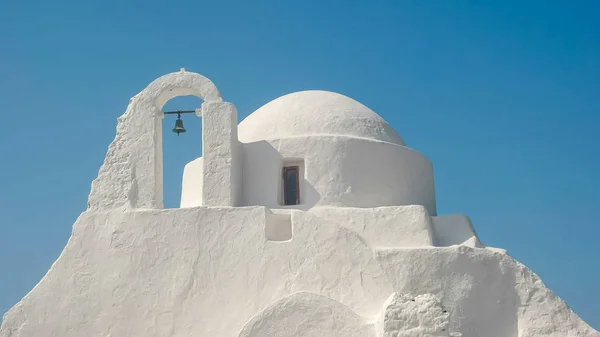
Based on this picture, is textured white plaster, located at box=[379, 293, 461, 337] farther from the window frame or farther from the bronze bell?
the bronze bell

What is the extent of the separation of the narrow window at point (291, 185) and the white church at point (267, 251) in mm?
32

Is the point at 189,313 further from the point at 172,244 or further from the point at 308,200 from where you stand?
the point at 308,200

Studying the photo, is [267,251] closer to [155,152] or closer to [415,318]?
[155,152]

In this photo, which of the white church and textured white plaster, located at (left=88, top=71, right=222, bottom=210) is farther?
textured white plaster, located at (left=88, top=71, right=222, bottom=210)

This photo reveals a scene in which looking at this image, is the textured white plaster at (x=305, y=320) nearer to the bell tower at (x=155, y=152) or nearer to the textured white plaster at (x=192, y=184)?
the bell tower at (x=155, y=152)

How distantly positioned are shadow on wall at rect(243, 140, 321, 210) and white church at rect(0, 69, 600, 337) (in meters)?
0.02

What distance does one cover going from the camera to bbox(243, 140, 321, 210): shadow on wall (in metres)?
15.1

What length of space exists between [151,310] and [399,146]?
563 centimetres

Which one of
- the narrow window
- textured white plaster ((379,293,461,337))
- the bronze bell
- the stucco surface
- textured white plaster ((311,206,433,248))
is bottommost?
textured white plaster ((379,293,461,337))

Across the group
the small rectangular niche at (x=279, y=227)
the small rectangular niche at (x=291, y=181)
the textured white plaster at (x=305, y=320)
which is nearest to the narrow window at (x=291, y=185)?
the small rectangular niche at (x=291, y=181)

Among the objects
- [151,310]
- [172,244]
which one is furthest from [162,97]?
[151,310]

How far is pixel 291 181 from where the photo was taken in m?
15.5

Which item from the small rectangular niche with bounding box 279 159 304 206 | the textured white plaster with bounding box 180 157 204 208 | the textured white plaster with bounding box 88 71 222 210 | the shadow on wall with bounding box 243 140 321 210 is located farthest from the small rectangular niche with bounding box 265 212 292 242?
the textured white plaster with bounding box 180 157 204 208

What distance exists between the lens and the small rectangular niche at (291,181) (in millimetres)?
15320
